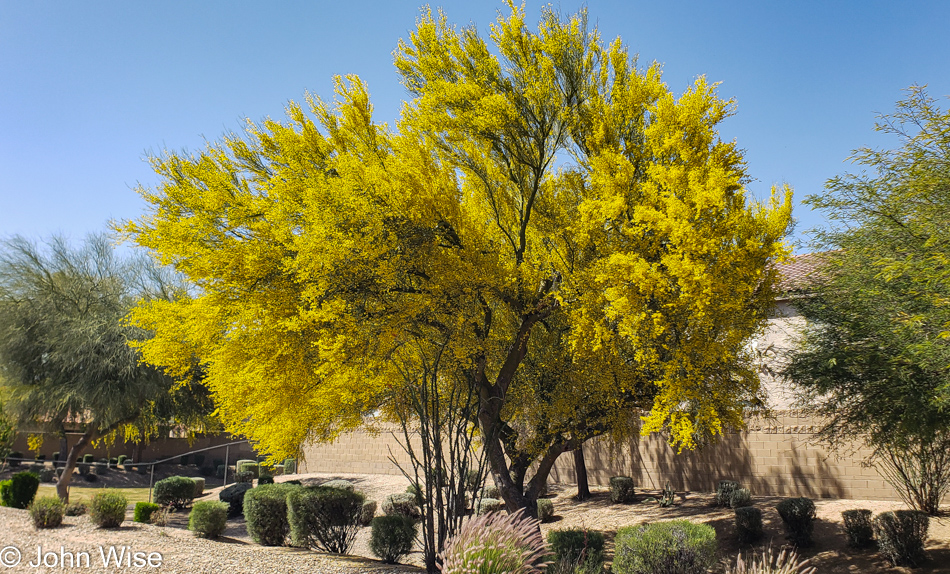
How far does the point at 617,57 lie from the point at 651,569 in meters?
9.17

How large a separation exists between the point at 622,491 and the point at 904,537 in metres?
9.21

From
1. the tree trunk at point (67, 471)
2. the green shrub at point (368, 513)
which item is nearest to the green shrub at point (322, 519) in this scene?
the green shrub at point (368, 513)

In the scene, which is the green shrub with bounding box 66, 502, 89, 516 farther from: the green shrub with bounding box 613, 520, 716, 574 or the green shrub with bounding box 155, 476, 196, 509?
the green shrub with bounding box 613, 520, 716, 574

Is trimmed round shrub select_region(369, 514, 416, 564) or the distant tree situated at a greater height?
the distant tree

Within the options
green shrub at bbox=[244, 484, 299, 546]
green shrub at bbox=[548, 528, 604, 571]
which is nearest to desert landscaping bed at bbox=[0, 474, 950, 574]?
green shrub at bbox=[244, 484, 299, 546]

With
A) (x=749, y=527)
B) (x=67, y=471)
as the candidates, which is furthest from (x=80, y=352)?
(x=749, y=527)

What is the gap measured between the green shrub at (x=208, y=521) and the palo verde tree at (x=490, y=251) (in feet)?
5.30

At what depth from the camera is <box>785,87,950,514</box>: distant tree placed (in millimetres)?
7910

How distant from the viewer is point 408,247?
10.5 metres

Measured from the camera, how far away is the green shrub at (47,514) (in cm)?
1221

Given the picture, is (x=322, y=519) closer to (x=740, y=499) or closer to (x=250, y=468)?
(x=740, y=499)

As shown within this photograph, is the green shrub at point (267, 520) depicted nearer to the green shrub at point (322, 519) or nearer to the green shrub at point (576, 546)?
the green shrub at point (322, 519)

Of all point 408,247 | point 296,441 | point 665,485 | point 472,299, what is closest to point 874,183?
point 472,299

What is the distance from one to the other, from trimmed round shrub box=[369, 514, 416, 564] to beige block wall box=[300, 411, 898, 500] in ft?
14.3
